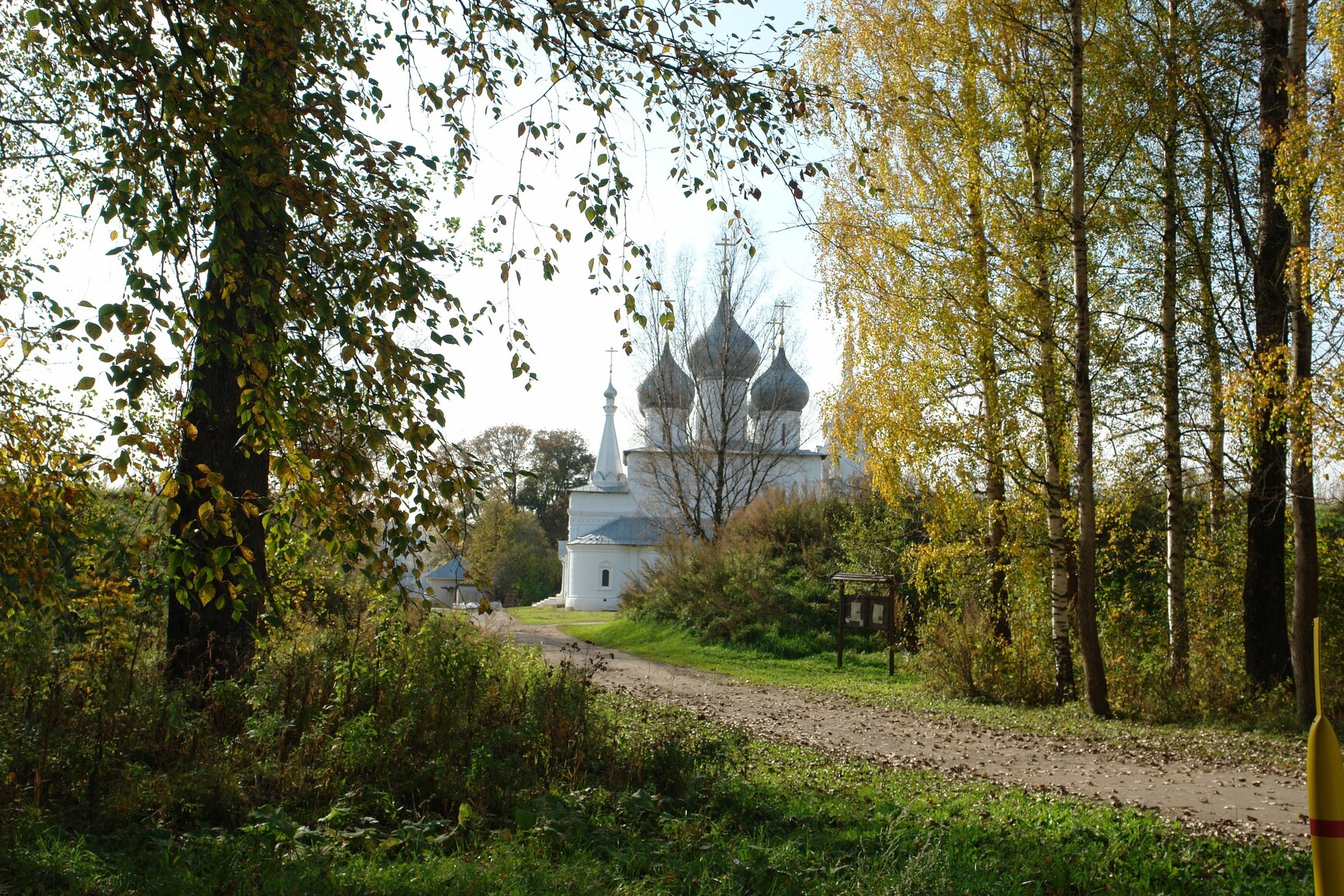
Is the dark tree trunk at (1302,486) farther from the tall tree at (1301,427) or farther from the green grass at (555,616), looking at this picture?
the green grass at (555,616)

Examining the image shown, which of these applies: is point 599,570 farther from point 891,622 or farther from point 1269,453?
point 1269,453

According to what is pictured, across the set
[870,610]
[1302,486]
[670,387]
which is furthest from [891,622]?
[670,387]

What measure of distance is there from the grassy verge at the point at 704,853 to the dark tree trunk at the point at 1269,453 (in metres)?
6.04

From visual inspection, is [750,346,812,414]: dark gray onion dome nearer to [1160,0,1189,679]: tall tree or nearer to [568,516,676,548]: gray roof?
[568,516,676,548]: gray roof

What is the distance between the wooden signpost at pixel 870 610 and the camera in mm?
18047

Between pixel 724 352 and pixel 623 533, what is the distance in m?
20.0

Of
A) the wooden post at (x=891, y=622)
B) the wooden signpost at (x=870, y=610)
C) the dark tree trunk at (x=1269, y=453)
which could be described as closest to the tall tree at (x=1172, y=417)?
the dark tree trunk at (x=1269, y=453)

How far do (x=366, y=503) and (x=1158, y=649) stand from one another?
11.7 metres

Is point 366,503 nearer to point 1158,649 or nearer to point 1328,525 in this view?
point 1158,649

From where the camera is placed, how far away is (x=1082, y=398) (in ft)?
37.9

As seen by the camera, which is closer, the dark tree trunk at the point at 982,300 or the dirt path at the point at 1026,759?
the dirt path at the point at 1026,759

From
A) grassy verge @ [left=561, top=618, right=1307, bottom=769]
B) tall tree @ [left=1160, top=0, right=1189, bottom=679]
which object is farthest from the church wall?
tall tree @ [left=1160, top=0, right=1189, bottom=679]

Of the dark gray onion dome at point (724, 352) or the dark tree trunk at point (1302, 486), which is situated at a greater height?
the dark gray onion dome at point (724, 352)

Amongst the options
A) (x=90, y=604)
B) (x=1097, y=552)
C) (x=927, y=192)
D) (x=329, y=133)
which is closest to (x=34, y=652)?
(x=90, y=604)
